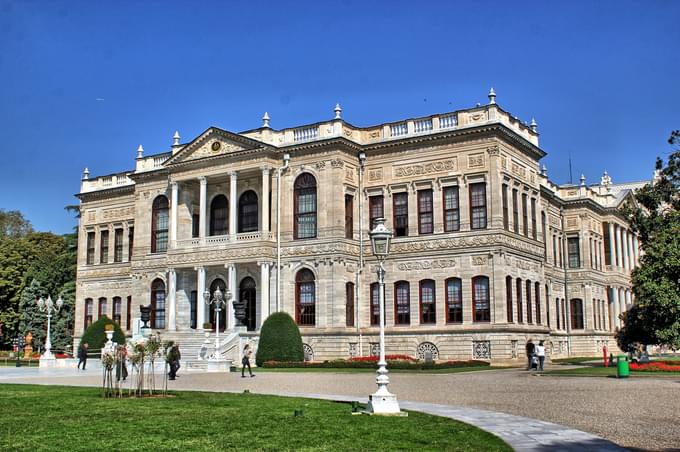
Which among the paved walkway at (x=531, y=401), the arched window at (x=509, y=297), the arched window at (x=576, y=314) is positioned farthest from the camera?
the arched window at (x=576, y=314)

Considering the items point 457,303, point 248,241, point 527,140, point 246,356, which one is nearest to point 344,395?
point 246,356

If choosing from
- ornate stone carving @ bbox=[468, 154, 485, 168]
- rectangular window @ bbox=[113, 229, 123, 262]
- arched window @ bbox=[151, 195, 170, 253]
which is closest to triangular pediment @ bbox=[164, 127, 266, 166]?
arched window @ bbox=[151, 195, 170, 253]

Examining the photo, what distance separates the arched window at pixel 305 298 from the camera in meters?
47.0

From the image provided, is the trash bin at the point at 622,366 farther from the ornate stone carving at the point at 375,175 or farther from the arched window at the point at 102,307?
the arched window at the point at 102,307

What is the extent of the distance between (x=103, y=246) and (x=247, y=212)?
1702cm

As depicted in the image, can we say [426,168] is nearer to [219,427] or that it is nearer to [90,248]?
[90,248]

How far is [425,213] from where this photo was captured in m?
46.5

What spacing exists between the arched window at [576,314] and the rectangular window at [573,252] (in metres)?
2.96

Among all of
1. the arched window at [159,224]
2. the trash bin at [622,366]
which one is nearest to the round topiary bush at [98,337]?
the arched window at [159,224]

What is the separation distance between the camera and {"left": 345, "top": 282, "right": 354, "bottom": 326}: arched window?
46500mm

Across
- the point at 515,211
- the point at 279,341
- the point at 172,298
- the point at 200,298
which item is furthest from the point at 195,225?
the point at 515,211

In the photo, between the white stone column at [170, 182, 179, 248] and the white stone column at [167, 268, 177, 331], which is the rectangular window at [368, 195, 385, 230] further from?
the white stone column at [167, 268, 177, 331]

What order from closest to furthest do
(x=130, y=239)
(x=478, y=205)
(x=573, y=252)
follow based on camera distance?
(x=478, y=205) → (x=130, y=239) → (x=573, y=252)

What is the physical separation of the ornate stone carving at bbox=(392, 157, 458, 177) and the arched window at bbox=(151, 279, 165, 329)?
18.9 meters
